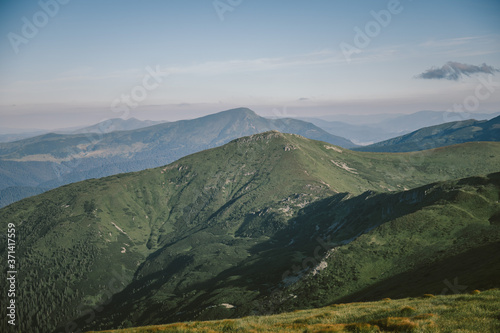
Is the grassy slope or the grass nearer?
the grass

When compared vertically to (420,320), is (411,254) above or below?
below

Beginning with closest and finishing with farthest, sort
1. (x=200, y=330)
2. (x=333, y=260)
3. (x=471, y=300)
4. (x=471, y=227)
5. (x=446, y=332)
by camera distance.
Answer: (x=446, y=332) → (x=200, y=330) → (x=471, y=300) → (x=471, y=227) → (x=333, y=260)

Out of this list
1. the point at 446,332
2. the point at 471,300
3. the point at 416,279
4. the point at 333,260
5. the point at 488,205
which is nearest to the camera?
the point at 446,332

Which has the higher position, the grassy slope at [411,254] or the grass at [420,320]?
the grass at [420,320]

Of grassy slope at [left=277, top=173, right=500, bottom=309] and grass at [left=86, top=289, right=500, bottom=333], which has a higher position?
grass at [left=86, top=289, right=500, bottom=333]

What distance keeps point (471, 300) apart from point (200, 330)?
105ft

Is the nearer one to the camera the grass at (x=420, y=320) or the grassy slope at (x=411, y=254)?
the grass at (x=420, y=320)

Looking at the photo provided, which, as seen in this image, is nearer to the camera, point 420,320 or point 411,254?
point 420,320

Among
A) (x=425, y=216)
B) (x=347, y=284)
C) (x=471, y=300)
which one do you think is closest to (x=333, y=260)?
(x=347, y=284)

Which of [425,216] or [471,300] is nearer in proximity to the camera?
[471,300]

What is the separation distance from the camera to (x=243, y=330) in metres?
33.6

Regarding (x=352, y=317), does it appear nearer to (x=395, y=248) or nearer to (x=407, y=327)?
(x=407, y=327)

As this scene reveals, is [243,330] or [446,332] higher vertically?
[446,332]

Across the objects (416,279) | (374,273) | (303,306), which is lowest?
(303,306)
